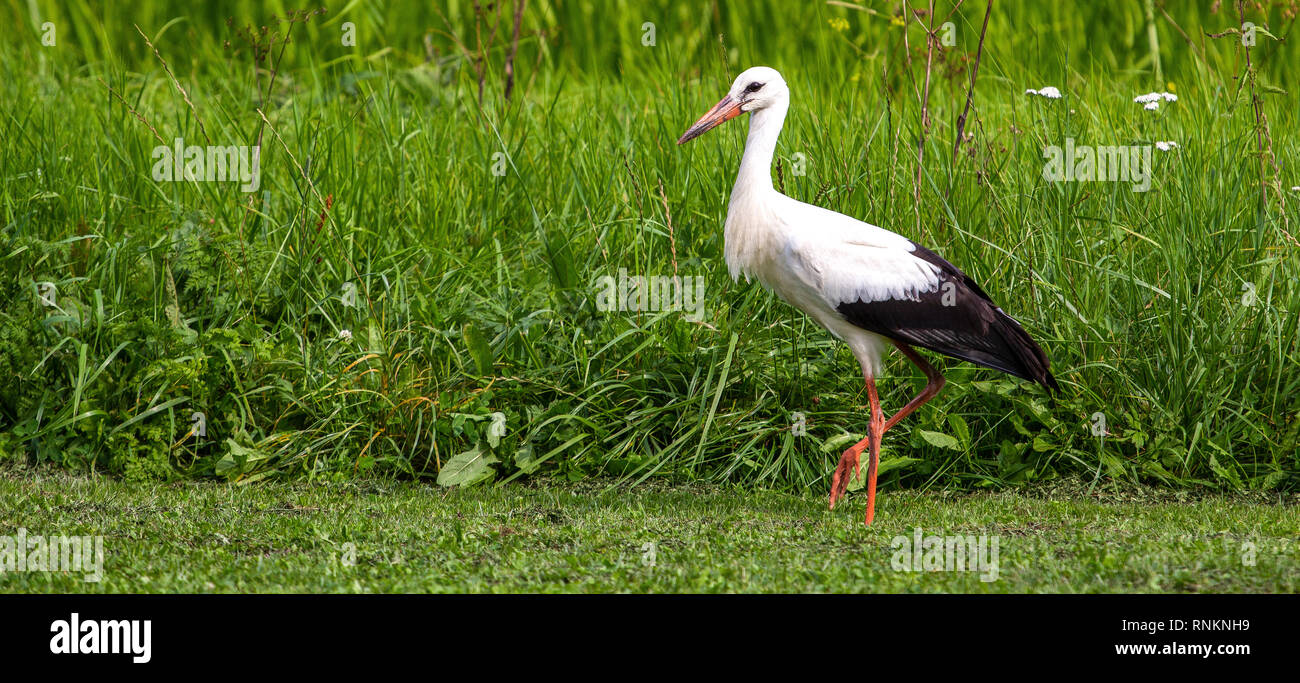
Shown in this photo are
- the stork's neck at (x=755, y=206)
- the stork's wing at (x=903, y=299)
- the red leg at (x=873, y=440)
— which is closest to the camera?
the red leg at (x=873, y=440)

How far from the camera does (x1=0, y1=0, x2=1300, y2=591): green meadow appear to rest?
5656 mm

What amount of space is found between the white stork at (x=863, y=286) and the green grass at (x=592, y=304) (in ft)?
1.42

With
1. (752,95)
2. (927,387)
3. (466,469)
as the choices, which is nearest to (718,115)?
(752,95)

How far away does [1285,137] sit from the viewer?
6996 millimetres

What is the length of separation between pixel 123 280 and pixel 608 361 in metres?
2.36

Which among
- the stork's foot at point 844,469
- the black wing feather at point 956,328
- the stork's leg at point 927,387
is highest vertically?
the black wing feather at point 956,328

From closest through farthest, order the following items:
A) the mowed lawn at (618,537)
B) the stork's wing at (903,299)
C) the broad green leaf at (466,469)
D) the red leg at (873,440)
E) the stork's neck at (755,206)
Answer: the mowed lawn at (618,537), the red leg at (873,440), the stork's wing at (903,299), the stork's neck at (755,206), the broad green leaf at (466,469)

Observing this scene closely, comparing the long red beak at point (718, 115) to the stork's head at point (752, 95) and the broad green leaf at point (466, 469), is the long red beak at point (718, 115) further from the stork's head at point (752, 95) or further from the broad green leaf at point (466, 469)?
the broad green leaf at point (466, 469)

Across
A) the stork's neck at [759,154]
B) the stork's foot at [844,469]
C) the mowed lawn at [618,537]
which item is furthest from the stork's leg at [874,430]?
Result: the stork's neck at [759,154]

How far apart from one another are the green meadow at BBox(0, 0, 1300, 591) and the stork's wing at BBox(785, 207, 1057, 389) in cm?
51

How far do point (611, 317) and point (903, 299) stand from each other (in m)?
1.47

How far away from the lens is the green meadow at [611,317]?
5656 mm

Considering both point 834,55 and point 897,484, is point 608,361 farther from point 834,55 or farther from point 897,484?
point 834,55

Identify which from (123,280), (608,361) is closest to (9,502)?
(123,280)
